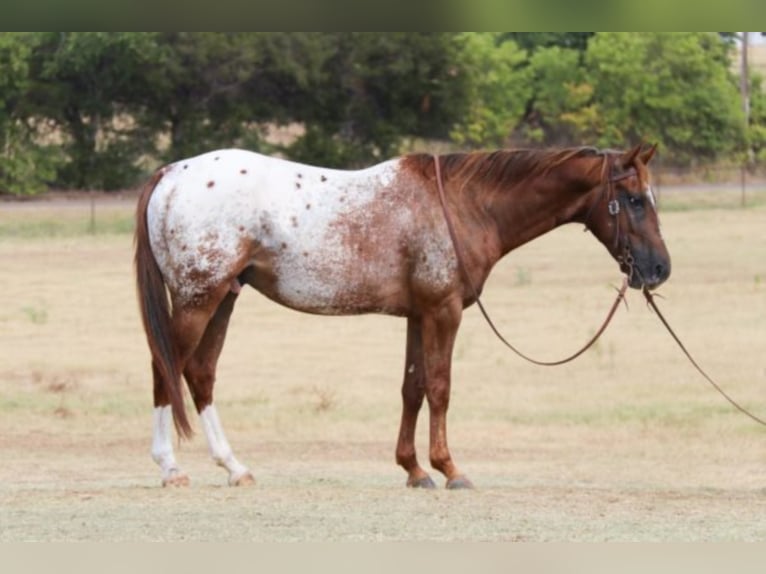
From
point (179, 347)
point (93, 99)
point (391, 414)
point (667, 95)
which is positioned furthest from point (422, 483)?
point (667, 95)

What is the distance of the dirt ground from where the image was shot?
9203 mm

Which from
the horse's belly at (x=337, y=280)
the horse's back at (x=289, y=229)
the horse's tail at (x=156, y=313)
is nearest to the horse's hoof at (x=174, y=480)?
the horse's tail at (x=156, y=313)

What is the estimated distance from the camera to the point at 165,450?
34.8ft

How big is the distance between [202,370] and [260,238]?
0.88 metres

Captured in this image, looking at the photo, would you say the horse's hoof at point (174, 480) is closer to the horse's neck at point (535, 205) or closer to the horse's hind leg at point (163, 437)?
the horse's hind leg at point (163, 437)

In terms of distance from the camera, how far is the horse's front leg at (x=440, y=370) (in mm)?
10539

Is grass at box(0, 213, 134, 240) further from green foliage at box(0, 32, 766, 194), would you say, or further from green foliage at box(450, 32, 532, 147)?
green foliage at box(450, 32, 532, 147)

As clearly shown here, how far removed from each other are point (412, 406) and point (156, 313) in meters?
1.63

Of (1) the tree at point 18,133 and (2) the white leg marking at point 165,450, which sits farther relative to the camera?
(1) the tree at point 18,133

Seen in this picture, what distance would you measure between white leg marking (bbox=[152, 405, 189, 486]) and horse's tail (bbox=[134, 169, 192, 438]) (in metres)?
0.20

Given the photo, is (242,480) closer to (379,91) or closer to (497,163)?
(497,163)

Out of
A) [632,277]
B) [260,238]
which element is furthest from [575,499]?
[260,238]

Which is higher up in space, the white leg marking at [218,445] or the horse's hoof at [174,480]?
the white leg marking at [218,445]

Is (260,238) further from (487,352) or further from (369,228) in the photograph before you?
(487,352)
